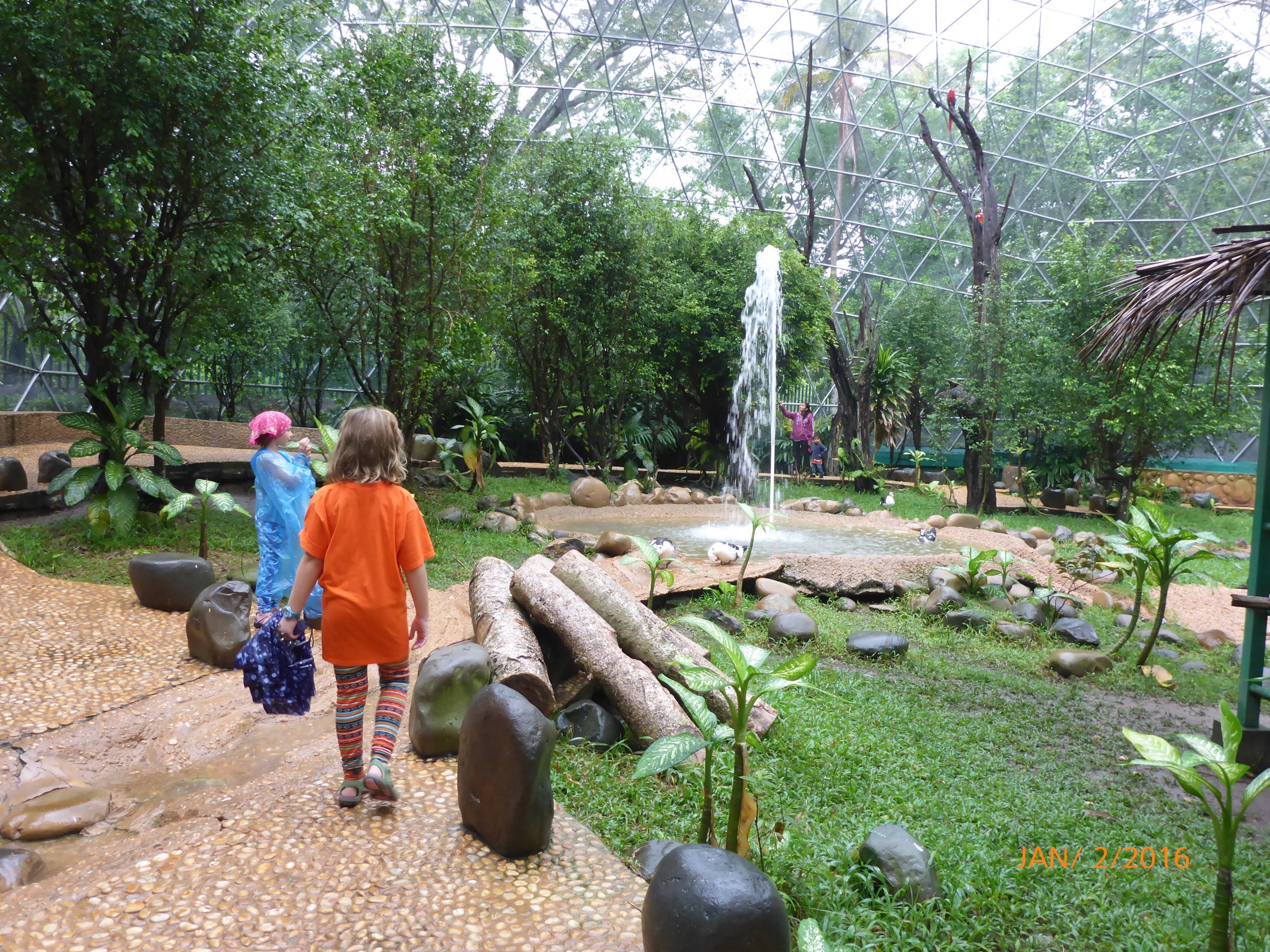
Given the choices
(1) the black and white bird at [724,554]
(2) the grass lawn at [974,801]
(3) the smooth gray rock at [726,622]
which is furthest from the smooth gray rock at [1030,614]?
(1) the black and white bird at [724,554]

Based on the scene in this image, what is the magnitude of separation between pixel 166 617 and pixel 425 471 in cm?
820

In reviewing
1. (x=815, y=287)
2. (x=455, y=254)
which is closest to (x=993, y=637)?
(x=455, y=254)

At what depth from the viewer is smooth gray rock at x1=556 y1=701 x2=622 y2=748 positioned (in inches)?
153

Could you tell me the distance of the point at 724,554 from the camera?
27.4 feet

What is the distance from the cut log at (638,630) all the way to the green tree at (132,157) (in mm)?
4875

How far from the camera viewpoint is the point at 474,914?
2.45 m

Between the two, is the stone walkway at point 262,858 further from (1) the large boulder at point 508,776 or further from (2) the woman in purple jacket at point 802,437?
(2) the woman in purple jacket at point 802,437

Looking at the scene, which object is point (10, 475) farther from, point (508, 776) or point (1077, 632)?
point (1077, 632)

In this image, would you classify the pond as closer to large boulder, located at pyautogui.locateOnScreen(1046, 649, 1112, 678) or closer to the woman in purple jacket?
large boulder, located at pyautogui.locateOnScreen(1046, 649, 1112, 678)

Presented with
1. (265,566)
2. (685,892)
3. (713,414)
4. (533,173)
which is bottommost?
(685,892)

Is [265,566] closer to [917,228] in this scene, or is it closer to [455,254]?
[455,254]

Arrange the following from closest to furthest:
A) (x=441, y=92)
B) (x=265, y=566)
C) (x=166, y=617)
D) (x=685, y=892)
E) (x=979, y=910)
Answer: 1. (x=685, y=892)
2. (x=979, y=910)
3. (x=265, y=566)
4. (x=166, y=617)
5. (x=441, y=92)

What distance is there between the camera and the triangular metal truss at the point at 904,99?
20.8 meters
